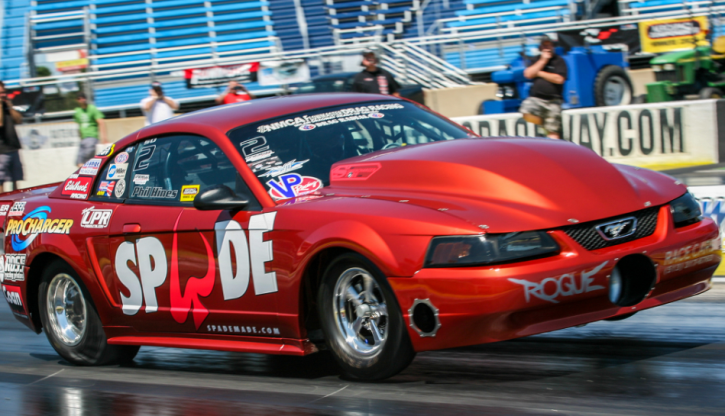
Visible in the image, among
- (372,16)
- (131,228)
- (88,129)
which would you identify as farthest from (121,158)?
(372,16)

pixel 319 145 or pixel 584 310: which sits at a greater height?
pixel 319 145

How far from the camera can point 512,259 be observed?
3648 mm

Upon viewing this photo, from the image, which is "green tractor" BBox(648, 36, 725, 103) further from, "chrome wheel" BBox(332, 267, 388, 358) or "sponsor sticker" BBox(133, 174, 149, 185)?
"chrome wheel" BBox(332, 267, 388, 358)

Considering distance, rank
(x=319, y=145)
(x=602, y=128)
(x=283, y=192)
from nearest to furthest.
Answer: (x=283, y=192) < (x=319, y=145) < (x=602, y=128)

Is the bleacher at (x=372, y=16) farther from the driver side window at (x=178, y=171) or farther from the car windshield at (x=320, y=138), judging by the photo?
the driver side window at (x=178, y=171)

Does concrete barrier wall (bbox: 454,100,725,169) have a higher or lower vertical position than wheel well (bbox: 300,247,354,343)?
lower

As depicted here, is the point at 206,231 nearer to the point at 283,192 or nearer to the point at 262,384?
the point at 283,192

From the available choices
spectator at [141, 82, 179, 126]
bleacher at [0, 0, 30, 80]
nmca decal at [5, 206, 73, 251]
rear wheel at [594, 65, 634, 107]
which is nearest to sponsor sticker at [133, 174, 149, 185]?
nmca decal at [5, 206, 73, 251]

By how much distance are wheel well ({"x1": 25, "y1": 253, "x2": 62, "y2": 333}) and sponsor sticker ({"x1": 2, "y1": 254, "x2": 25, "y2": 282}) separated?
7 centimetres

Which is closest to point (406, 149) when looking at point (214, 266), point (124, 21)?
point (214, 266)

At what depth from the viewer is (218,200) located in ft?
14.5

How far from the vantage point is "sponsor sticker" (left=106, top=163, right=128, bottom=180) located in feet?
17.8

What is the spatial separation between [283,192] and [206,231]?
471 mm

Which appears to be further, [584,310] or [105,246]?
[105,246]
